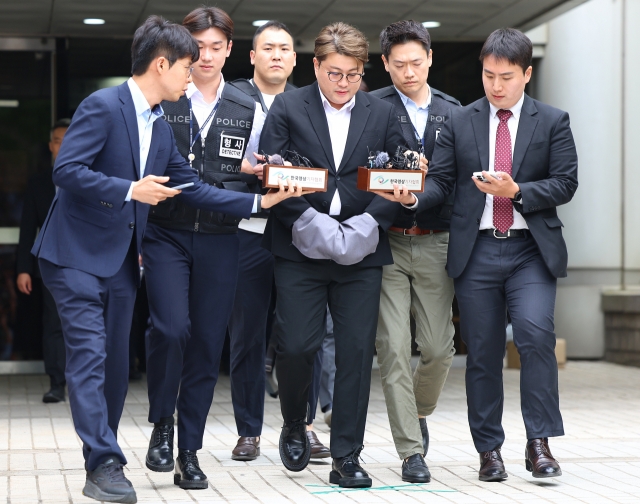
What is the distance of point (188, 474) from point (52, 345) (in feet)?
14.2

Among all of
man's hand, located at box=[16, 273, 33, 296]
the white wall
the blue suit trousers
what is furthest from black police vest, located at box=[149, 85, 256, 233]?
the white wall

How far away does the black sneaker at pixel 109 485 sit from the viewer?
170 inches

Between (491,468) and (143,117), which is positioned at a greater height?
(143,117)

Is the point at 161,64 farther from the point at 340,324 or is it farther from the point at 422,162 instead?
the point at 340,324

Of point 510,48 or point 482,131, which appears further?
point 482,131

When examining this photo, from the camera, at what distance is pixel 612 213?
1130 centimetres

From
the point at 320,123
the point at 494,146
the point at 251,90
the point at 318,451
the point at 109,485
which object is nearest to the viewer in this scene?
the point at 109,485

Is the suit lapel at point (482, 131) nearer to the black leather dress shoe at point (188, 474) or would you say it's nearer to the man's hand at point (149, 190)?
the man's hand at point (149, 190)

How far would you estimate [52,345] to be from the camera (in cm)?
892

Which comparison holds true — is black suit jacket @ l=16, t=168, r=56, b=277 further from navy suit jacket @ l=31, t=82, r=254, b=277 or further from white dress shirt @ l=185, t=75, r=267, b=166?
navy suit jacket @ l=31, t=82, r=254, b=277

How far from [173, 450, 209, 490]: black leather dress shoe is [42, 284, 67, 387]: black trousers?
13.2 ft

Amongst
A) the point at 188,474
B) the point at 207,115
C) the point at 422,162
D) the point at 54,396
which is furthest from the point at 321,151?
the point at 54,396

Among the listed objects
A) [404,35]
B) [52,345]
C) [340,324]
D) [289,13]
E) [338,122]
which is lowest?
[52,345]

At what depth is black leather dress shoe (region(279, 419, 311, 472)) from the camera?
521 centimetres
